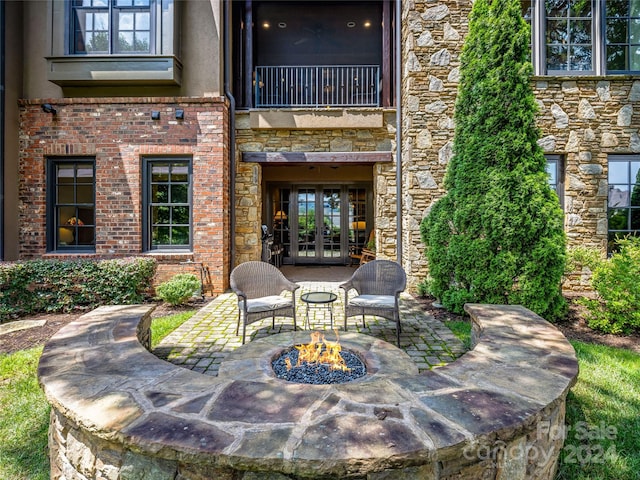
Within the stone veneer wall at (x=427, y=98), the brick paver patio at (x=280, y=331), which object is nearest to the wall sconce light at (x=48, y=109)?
the brick paver patio at (x=280, y=331)

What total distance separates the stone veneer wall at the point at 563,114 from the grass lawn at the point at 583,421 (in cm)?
337

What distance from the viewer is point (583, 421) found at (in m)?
2.15

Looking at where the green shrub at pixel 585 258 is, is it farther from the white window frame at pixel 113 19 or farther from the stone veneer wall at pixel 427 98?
the white window frame at pixel 113 19

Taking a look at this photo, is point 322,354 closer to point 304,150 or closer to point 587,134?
point 304,150

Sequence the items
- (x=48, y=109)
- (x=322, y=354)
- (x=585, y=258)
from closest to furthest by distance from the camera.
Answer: (x=322, y=354) → (x=585, y=258) → (x=48, y=109)

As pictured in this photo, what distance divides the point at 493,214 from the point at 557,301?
135cm

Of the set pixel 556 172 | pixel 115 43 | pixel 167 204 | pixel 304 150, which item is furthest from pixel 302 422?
pixel 115 43

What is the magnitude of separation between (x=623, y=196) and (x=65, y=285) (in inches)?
355

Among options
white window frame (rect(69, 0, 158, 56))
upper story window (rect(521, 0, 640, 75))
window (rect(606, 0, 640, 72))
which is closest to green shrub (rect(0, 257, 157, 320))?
white window frame (rect(69, 0, 158, 56))

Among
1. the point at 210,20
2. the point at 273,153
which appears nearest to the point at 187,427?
the point at 273,153

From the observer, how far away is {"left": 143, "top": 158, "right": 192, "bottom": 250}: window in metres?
5.68

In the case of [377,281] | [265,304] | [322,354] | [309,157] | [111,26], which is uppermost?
[111,26]

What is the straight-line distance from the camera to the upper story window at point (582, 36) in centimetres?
561

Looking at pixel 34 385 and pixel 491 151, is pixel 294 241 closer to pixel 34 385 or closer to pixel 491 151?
pixel 491 151
